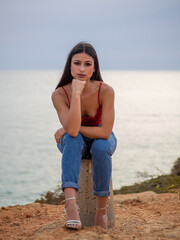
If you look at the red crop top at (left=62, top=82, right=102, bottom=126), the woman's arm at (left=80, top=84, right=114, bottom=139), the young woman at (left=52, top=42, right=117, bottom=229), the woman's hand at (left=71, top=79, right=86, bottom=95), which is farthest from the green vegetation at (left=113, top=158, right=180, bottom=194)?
the woman's hand at (left=71, top=79, right=86, bottom=95)

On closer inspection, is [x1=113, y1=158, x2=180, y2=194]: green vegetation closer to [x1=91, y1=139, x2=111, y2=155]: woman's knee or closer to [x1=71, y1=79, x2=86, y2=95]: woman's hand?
[x1=91, y1=139, x2=111, y2=155]: woman's knee

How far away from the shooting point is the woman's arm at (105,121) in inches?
159

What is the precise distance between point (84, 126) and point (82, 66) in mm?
749

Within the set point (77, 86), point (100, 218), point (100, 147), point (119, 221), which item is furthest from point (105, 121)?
point (119, 221)

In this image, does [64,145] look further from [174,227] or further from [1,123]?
[1,123]

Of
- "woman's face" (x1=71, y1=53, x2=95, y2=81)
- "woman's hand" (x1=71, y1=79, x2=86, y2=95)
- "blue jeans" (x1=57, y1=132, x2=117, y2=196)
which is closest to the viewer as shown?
"blue jeans" (x1=57, y1=132, x2=117, y2=196)

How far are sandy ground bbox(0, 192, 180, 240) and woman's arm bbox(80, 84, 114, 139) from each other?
1070 mm

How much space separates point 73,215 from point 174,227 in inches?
52.7

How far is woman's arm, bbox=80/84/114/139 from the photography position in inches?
159

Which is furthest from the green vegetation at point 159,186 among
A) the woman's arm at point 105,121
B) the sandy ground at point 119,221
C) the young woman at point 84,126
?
the woman's arm at point 105,121

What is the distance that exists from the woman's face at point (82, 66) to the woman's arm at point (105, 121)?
0.27 meters

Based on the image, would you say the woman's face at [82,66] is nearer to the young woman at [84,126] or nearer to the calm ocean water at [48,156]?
the young woman at [84,126]

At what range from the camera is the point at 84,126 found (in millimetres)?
4195

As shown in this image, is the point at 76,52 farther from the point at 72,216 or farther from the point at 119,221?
the point at 119,221
